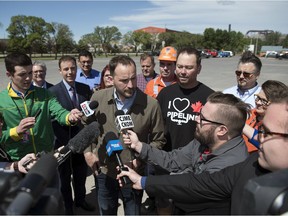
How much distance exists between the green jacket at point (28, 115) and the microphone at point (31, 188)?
6.05 feet

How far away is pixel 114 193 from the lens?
288 centimetres

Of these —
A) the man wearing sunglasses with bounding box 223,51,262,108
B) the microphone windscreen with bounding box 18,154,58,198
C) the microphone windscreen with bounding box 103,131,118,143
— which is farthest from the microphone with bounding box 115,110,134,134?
the man wearing sunglasses with bounding box 223,51,262,108

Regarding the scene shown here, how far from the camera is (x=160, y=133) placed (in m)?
2.86

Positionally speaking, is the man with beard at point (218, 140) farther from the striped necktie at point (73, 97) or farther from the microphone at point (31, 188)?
the striped necktie at point (73, 97)

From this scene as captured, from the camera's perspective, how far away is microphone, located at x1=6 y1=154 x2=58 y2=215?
0.86 meters

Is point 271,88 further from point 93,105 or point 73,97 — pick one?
point 73,97

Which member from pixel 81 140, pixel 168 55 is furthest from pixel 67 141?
pixel 168 55

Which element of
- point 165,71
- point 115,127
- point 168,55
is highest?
point 168,55

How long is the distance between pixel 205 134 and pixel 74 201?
265 cm

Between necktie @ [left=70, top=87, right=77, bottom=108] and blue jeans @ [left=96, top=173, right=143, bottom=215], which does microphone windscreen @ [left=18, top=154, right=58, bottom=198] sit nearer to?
blue jeans @ [left=96, top=173, right=143, bottom=215]

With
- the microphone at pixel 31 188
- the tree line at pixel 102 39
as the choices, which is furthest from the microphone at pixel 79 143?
the tree line at pixel 102 39

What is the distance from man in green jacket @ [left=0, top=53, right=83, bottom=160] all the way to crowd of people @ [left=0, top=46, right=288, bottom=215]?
0.01m

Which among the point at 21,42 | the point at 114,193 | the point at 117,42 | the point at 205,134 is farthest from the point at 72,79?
the point at 117,42

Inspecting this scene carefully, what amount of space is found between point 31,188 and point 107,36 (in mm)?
85170
